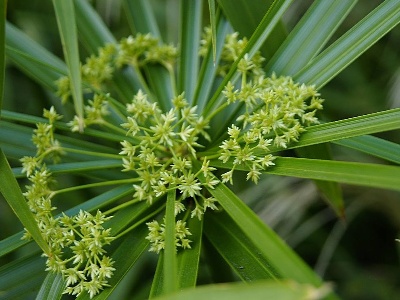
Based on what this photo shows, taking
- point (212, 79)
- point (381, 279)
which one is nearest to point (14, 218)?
point (212, 79)

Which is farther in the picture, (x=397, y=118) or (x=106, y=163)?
(x=106, y=163)

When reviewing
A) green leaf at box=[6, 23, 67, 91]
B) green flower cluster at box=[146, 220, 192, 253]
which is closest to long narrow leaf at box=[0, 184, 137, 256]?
green flower cluster at box=[146, 220, 192, 253]

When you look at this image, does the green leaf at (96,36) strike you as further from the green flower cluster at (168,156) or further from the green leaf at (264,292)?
the green leaf at (264,292)

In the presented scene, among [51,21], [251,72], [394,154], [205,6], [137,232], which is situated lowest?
[394,154]

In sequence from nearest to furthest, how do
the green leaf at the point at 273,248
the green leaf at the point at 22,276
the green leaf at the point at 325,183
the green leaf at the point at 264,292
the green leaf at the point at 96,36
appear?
the green leaf at the point at 264,292 < the green leaf at the point at 273,248 < the green leaf at the point at 22,276 < the green leaf at the point at 325,183 < the green leaf at the point at 96,36

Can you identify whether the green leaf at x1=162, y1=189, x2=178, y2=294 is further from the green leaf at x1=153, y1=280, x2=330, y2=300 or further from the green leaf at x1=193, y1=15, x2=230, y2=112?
the green leaf at x1=193, y1=15, x2=230, y2=112

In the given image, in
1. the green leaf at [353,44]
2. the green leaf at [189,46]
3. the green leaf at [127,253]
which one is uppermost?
→ the green leaf at [189,46]

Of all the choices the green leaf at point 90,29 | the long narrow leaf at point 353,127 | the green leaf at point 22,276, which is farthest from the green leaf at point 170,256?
the green leaf at point 90,29

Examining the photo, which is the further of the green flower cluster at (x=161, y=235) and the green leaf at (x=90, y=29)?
the green leaf at (x=90, y=29)

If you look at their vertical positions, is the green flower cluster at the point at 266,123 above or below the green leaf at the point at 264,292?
above

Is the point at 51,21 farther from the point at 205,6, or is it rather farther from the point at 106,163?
the point at 106,163
